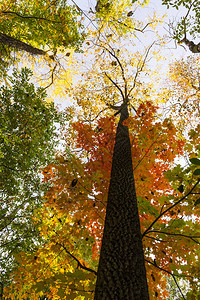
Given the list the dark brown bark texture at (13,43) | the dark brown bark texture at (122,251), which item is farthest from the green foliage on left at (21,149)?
the dark brown bark texture at (122,251)

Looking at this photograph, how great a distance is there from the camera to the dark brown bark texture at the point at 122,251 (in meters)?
1.83

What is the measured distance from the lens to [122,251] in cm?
222

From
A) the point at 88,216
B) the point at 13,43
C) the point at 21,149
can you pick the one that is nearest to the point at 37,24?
the point at 13,43

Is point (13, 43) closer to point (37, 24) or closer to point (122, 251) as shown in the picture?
point (37, 24)

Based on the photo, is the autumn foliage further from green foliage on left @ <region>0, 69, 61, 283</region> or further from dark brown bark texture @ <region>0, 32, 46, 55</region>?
dark brown bark texture @ <region>0, 32, 46, 55</region>

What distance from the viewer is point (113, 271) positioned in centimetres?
201

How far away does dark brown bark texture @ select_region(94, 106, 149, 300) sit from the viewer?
183cm

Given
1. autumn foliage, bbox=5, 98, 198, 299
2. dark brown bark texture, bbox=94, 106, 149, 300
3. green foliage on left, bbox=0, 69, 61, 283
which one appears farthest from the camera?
green foliage on left, bbox=0, 69, 61, 283

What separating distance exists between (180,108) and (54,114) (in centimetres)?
763

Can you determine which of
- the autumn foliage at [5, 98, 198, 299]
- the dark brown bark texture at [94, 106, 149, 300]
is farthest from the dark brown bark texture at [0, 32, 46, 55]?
the dark brown bark texture at [94, 106, 149, 300]

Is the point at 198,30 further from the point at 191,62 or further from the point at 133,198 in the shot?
the point at 133,198

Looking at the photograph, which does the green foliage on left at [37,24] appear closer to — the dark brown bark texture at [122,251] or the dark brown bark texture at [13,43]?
the dark brown bark texture at [13,43]

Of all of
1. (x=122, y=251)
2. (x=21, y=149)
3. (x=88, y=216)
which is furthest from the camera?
(x=21, y=149)

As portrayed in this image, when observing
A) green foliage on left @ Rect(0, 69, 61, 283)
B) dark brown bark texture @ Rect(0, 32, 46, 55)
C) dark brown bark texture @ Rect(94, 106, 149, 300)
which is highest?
dark brown bark texture @ Rect(0, 32, 46, 55)
